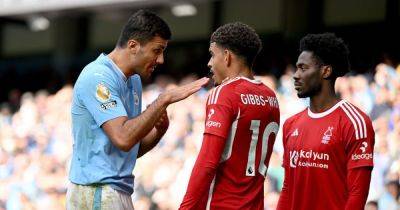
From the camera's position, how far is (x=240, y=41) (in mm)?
4438

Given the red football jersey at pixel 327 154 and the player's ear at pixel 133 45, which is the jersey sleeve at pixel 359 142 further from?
the player's ear at pixel 133 45

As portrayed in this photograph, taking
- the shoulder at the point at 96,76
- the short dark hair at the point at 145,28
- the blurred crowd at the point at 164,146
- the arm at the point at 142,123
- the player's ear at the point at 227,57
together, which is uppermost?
the short dark hair at the point at 145,28

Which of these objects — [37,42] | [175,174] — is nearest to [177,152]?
[175,174]

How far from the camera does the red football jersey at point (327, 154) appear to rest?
429 cm

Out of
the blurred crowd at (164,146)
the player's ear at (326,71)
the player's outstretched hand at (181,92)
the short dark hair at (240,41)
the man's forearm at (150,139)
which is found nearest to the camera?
the player's outstretched hand at (181,92)

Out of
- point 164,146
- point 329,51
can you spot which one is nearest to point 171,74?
point 164,146

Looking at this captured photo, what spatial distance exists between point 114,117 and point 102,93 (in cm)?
15

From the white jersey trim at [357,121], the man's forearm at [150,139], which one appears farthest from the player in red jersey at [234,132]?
the man's forearm at [150,139]

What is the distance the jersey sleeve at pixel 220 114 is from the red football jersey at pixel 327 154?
49 centimetres

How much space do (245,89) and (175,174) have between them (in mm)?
5803

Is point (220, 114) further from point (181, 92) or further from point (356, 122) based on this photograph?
point (356, 122)

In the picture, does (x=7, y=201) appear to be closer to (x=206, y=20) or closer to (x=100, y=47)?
(x=100, y=47)

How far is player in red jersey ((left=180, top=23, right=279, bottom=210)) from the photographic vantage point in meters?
4.19

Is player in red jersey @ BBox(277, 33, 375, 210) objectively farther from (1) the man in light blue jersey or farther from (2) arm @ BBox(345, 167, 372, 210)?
(1) the man in light blue jersey
